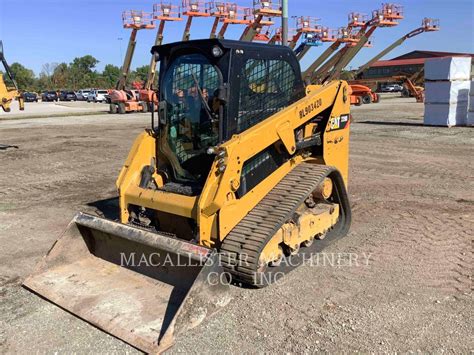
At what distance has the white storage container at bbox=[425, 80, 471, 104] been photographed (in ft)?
59.4

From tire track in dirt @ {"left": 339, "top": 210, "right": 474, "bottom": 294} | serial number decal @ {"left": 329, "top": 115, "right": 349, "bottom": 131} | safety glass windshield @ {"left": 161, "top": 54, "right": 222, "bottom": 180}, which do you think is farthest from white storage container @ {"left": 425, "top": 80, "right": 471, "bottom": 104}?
safety glass windshield @ {"left": 161, "top": 54, "right": 222, "bottom": 180}

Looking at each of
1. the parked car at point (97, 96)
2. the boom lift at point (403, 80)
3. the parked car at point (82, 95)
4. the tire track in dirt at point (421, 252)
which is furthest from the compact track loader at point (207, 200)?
the parked car at point (82, 95)

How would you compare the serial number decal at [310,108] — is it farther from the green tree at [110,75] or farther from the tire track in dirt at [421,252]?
the green tree at [110,75]

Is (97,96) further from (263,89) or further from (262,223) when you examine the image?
(262,223)

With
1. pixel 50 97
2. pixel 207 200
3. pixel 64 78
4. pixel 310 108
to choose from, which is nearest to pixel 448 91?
pixel 310 108

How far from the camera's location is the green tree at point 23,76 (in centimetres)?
8607

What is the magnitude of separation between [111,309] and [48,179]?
6670 mm

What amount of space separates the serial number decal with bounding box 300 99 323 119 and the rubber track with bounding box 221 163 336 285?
61 centimetres

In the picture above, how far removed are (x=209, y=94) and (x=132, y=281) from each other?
192 cm

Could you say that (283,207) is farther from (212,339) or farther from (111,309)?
(111,309)

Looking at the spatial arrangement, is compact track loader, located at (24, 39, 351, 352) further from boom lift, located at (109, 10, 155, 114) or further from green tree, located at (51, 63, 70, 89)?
green tree, located at (51, 63, 70, 89)

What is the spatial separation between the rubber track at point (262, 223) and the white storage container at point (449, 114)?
50.5ft

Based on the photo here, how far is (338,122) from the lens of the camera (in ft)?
17.9

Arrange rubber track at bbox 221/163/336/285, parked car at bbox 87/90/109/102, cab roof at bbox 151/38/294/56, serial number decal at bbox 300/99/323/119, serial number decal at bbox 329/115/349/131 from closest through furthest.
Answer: rubber track at bbox 221/163/336/285
cab roof at bbox 151/38/294/56
serial number decal at bbox 300/99/323/119
serial number decal at bbox 329/115/349/131
parked car at bbox 87/90/109/102
